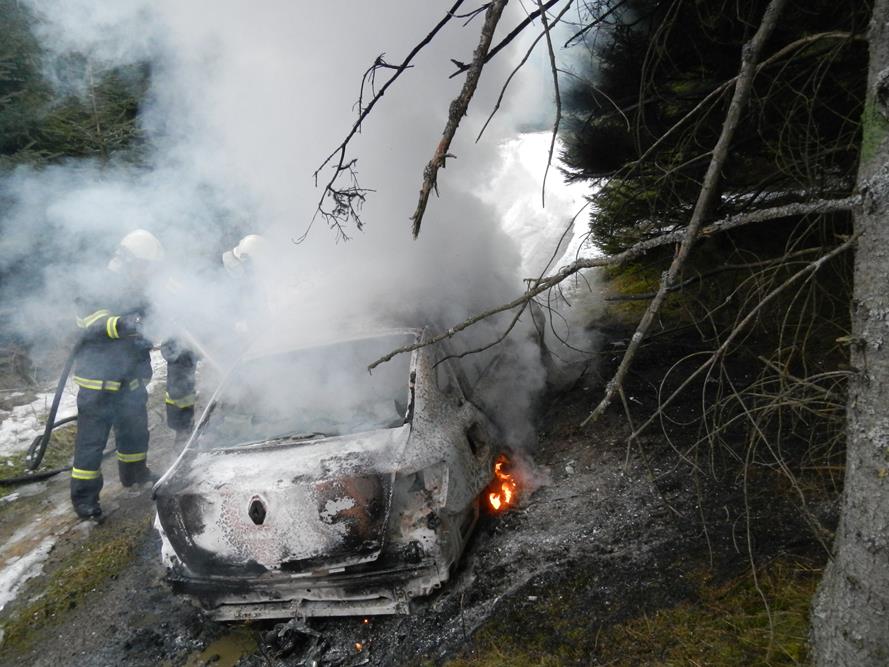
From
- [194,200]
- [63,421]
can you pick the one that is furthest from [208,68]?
[63,421]

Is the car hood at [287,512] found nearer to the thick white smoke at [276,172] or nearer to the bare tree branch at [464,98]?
the bare tree branch at [464,98]

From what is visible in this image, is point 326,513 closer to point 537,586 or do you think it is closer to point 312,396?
point 312,396

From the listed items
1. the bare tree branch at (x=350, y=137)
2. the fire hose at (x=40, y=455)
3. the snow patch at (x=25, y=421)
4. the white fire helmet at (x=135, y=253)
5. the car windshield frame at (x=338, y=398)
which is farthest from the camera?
the snow patch at (x=25, y=421)

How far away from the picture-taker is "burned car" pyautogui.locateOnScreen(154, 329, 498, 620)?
3156 mm

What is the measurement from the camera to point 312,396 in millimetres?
4074

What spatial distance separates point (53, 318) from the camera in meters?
8.94

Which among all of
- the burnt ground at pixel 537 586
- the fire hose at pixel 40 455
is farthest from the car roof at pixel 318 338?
the fire hose at pixel 40 455

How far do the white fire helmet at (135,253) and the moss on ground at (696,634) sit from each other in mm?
4767

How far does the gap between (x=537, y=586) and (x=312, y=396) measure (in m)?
Result: 1.93

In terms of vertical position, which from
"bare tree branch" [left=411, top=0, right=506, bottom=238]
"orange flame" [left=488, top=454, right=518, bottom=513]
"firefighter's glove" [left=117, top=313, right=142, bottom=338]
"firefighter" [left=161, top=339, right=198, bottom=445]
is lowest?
"orange flame" [left=488, top=454, right=518, bottom=513]

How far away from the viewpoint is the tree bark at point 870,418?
1600mm

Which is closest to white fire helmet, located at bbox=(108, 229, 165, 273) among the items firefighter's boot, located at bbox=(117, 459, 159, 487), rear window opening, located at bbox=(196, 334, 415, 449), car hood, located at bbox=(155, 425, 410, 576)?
firefighter's boot, located at bbox=(117, 459, 159, 487)

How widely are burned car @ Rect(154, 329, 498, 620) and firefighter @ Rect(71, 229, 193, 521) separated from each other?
6.52 feet

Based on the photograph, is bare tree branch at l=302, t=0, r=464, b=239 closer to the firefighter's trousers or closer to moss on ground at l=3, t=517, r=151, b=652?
moss on ground at l=3, t=517, r=151, b=652
